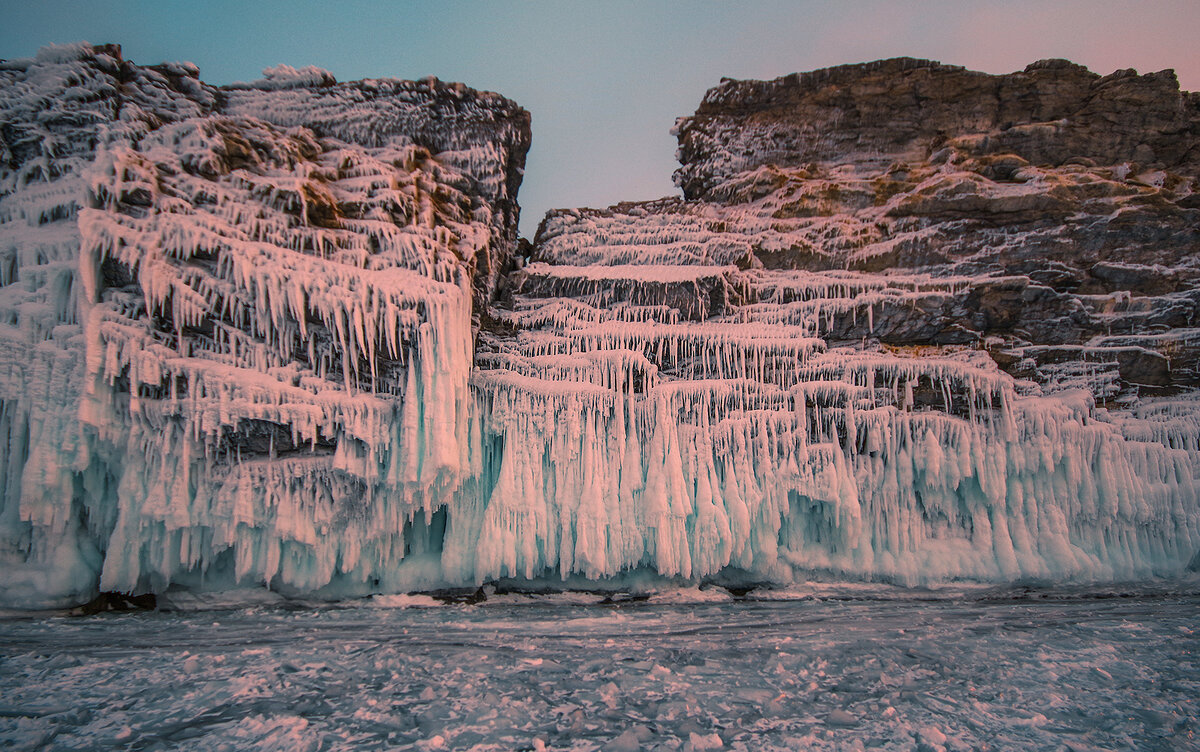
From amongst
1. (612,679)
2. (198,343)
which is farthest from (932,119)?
(198,343)

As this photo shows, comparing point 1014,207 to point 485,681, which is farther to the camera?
point 1014,207

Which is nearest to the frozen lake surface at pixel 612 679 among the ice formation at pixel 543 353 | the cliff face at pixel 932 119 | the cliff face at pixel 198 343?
the cliff face at pixel 198 343

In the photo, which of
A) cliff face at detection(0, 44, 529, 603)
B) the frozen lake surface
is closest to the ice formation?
cliff face at detection(0, 44, 529, 603)

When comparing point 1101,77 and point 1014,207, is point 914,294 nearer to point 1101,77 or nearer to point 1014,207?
point 1014,207

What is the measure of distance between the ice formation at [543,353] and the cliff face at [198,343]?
55 millimetres

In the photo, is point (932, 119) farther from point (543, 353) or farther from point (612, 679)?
point (612, 679)

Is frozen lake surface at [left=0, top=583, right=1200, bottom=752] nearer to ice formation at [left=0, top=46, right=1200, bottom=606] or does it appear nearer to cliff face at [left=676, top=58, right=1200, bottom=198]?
ice formation at [left=0, top=46, right=1200, bottom=606]

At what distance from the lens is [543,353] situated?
11.8 meters

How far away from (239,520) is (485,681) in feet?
18.9

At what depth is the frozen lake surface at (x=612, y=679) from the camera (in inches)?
206

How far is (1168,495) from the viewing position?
37.7 ft

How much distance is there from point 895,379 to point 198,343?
43.2ft

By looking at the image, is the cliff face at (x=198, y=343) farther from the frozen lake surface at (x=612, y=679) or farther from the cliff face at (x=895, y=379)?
the cliff face at (x=895, y=379)

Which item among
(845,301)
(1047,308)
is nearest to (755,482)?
(845,301)
